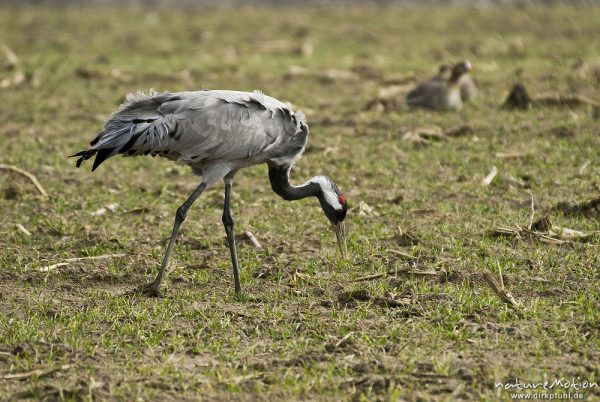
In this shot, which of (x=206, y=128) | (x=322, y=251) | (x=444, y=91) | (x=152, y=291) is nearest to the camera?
(x=152, y=291)

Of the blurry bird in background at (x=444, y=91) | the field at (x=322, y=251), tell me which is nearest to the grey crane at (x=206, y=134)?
the field at (x=322, y=251)

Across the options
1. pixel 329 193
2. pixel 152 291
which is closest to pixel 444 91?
pixel 329 193

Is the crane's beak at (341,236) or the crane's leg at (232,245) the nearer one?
the crane's leg at (232,245)

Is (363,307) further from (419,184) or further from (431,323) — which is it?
(419,184)

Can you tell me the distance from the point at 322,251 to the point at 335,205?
0.49 meters

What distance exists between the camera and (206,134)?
6.41 metres

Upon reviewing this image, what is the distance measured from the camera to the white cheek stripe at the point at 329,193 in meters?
6.79

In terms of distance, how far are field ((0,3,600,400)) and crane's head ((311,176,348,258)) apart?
0.63 ft

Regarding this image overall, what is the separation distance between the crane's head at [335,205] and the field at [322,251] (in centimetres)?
19

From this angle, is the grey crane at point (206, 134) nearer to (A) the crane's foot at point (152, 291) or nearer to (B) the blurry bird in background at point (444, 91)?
(A) the crane's foot at point (152, 291)

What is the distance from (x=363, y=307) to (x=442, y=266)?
0.91m

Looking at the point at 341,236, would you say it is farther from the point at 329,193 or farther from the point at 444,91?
the point at 444,91

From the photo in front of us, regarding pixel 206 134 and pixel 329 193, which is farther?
pixel 329 193

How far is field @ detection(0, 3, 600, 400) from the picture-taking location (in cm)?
506
